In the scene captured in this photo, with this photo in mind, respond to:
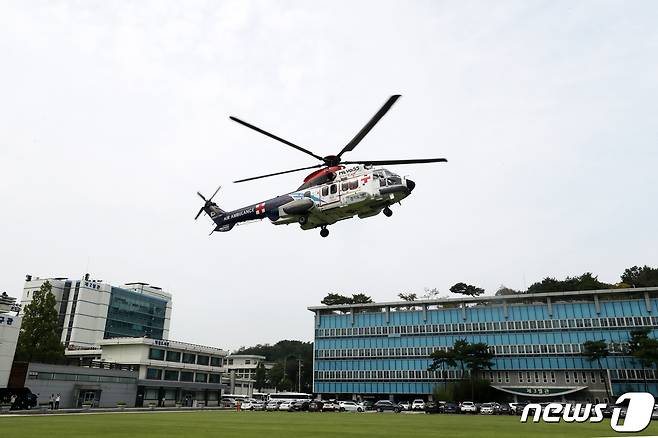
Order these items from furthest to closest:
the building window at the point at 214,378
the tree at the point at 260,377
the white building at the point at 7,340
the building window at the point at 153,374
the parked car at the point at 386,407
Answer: the tree at the point at 260,377 < the building window at the point at 214,378 < the building window at the point at 153,374 < the parked car at the point at 386,407 < the white building at the point at 7,340

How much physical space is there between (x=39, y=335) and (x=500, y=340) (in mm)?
74955

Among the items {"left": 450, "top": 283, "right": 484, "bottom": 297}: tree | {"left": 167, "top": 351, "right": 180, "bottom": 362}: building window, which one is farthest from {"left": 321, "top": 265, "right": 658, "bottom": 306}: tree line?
{"left": 167, "top": 351, "right": 180, "bottom": 362}: building window

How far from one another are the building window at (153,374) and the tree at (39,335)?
17466 millimetres

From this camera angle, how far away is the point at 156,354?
82.4m

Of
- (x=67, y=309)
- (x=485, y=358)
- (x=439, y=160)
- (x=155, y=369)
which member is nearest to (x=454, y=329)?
(x=485, y=358)

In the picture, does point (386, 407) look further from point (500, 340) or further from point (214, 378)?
point (214, 378)

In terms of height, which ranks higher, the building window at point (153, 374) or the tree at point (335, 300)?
the tree at point (335, 300)

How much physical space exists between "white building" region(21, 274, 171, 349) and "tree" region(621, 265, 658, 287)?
118027 mm

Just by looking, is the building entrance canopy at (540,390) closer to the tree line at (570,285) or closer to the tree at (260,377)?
the tree line at (570,285)

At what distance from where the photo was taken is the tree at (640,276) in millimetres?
107988

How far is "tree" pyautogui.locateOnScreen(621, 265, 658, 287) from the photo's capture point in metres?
108

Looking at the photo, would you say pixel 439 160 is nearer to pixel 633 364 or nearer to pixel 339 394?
pixel 633 364

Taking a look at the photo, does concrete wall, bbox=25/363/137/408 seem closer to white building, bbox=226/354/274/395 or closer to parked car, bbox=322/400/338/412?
parked car, bbox=322/400/338/412

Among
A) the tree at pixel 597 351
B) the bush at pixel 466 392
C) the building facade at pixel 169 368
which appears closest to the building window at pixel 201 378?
the building facade at pixel 169 368
